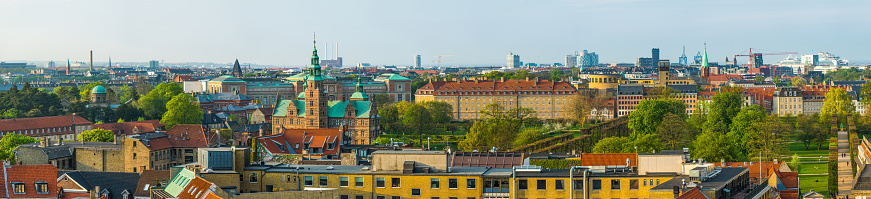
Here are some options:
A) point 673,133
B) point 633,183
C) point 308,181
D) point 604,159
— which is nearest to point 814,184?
point 604,159

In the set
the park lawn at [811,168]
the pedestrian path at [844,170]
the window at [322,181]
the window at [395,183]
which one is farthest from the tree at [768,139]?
the window at [322,181]

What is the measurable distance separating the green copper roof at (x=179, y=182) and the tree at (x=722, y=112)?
262 ft

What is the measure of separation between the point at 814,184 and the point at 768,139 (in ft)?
68.1

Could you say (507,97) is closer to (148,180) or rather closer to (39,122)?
(39,122)

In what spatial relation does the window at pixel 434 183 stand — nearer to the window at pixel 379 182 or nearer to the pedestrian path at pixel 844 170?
the window at pixel 379 182

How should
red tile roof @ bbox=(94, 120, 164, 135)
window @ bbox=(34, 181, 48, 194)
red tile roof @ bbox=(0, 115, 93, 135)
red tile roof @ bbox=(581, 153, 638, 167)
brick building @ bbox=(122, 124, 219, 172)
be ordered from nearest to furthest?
window @ bbox=(34, 181, 48, 194) → red tile roof @ bbox=(581, 153, 638, 167) → brick building @ bbox=(122, 124, 219, 172) → red tile roof @ bbox=(94, 120, 164, 135) → red tile roof @ bbox=(0, 115, 93, 135)

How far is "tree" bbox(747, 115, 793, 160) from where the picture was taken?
9569 centimetres

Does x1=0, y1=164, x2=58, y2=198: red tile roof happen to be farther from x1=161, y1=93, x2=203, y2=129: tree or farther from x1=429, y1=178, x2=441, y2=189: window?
x1=161, y1=93, x2=203, y2=129: tree

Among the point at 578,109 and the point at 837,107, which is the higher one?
the point at 837,107

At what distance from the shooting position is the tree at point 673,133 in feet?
348

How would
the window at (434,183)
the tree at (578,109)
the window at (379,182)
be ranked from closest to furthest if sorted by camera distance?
the window at (434,183) → the window at (379,182) → the tree at (578,109)

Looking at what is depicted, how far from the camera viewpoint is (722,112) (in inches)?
5128

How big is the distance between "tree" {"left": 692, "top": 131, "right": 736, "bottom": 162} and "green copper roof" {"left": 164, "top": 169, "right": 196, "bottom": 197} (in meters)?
45.9

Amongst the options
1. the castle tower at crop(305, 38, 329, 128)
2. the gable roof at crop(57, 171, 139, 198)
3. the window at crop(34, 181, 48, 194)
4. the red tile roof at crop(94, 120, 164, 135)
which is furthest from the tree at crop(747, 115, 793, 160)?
the red tile roof at crop(94, 120, 164, 135)
